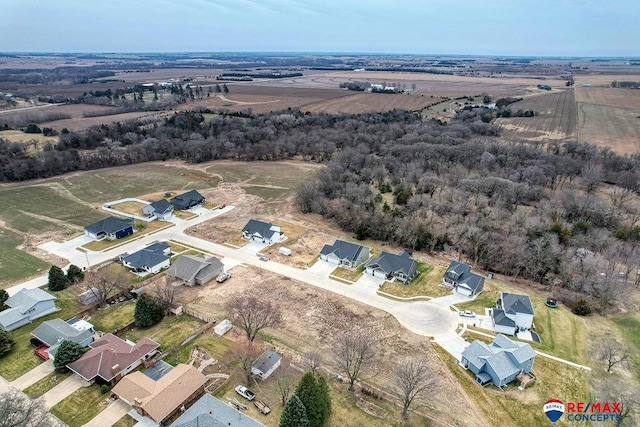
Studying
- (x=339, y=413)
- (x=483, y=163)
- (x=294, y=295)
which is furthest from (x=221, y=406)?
(x=483, y=163)

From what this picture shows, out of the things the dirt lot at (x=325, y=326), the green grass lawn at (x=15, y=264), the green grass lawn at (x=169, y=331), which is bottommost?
the dirt lot at (x=325, y=326)

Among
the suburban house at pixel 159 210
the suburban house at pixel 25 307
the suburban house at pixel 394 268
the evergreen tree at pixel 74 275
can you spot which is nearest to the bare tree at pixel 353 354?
the suburban house at pixel 394 268

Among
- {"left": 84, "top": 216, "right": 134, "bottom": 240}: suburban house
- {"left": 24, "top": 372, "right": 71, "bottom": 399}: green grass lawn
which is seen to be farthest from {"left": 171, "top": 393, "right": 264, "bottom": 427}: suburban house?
{"left": 84, "top": 216, "right": 134, "bottom": 240}: suburban house

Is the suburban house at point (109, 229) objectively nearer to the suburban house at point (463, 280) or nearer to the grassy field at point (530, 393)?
the suburban house at point (463, 280)

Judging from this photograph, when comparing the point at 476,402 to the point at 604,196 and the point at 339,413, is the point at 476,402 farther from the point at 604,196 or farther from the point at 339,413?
the point at 604,196

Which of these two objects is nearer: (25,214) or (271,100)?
(25,214)

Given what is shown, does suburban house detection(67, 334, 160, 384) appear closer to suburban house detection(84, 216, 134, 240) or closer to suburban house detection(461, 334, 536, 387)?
suburban house detection(84, 216, 134, 240)
